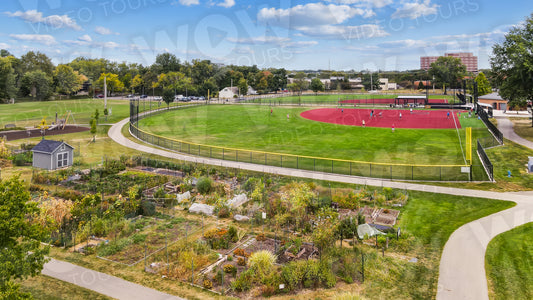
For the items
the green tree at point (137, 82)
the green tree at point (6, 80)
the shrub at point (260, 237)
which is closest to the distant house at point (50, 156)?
the shrub at point (260, 237)

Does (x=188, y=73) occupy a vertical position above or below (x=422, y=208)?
above

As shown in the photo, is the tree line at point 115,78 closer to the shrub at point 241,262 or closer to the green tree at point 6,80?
the green tree at point 6,80

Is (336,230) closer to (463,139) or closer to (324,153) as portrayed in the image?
(324,153)

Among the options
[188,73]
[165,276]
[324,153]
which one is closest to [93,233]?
[165,276]

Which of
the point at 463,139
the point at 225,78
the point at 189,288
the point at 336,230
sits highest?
the point at 225,78

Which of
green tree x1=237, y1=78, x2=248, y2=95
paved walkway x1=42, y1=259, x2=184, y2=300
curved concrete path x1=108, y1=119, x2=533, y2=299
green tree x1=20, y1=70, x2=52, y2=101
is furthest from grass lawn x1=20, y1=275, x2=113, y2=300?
green tree x1=237, y1=78, x2=248, y2=95

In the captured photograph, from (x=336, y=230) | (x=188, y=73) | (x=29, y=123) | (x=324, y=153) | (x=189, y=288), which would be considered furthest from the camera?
(x=188, y=73)
